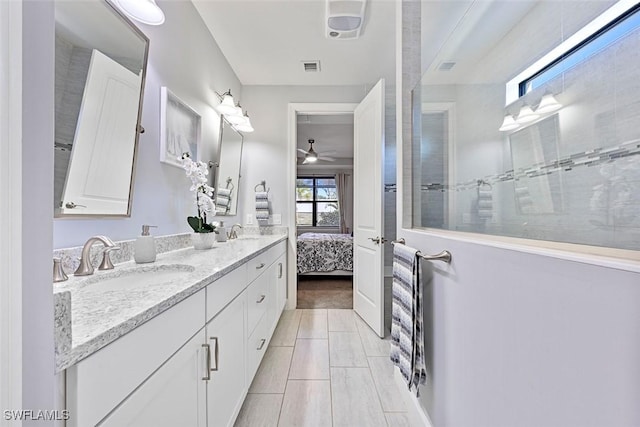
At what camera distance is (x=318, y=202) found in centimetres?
795

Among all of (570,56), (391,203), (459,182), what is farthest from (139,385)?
(391,203)

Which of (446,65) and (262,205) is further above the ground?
(446,65)

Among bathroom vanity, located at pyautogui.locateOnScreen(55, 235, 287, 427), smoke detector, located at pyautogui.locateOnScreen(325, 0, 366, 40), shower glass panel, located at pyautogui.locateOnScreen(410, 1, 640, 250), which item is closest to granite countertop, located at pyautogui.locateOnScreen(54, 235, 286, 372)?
bathroom vanity, located at pyautogui.locateOnScreen(55, 235, 287, 427)

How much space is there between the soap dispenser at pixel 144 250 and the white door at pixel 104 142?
16cm

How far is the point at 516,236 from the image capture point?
0.94 m

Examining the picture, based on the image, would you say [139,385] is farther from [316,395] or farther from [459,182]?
[459,182]

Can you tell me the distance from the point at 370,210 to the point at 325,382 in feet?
4.88

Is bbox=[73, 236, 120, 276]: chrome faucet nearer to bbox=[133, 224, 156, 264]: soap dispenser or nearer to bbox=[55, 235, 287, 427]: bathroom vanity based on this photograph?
bbox=[55, 235, 287, 427]: bathroom vanity

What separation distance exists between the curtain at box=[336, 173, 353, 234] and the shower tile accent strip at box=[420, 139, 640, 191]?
645 cm

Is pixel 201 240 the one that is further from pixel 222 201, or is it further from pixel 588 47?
pixel 588 47

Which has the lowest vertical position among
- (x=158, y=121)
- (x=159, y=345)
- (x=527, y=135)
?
(x=159, y=345)

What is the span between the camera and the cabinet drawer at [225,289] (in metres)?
1.06

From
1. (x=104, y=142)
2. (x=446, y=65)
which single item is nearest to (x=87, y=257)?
(x=104, y=142)

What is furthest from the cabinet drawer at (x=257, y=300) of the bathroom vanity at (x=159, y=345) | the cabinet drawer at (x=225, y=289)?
the cabinet drawer at (x=225, y=289)
